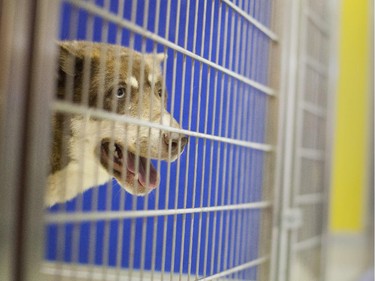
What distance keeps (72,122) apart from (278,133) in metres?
0.91

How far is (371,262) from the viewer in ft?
12.2

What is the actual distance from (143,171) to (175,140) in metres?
0.11

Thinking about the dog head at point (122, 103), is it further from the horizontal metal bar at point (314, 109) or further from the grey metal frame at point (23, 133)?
the horizontal metal bar at point (314, 109)

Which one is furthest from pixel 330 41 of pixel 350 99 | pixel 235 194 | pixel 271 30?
pixel 350 99

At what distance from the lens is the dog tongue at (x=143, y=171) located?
3.66ft

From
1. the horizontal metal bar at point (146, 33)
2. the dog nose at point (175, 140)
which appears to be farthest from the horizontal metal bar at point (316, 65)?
the dog nose at point (175, 140)

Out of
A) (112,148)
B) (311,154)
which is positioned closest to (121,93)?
(112,148)

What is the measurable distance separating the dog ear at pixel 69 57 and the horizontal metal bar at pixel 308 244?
3.67 ft

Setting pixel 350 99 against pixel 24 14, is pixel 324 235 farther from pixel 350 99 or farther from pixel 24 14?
pixel 350 99

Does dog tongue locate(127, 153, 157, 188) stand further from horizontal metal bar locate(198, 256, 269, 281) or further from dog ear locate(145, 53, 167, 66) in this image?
horizontal metal bar locate(198, 256, 269, 281)

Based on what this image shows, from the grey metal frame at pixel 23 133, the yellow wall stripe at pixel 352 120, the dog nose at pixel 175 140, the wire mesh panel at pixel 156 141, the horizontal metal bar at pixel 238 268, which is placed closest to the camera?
the grey metal frame at pixel 23 133

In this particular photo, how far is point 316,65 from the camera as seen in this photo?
2188 mm

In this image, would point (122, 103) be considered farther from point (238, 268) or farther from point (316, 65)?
point (316, 65)

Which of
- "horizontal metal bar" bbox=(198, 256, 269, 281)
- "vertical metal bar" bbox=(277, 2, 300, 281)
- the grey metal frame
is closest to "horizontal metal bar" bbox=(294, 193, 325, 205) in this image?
"vertical metal bar" bbox=(277, 2, 300, 281)
